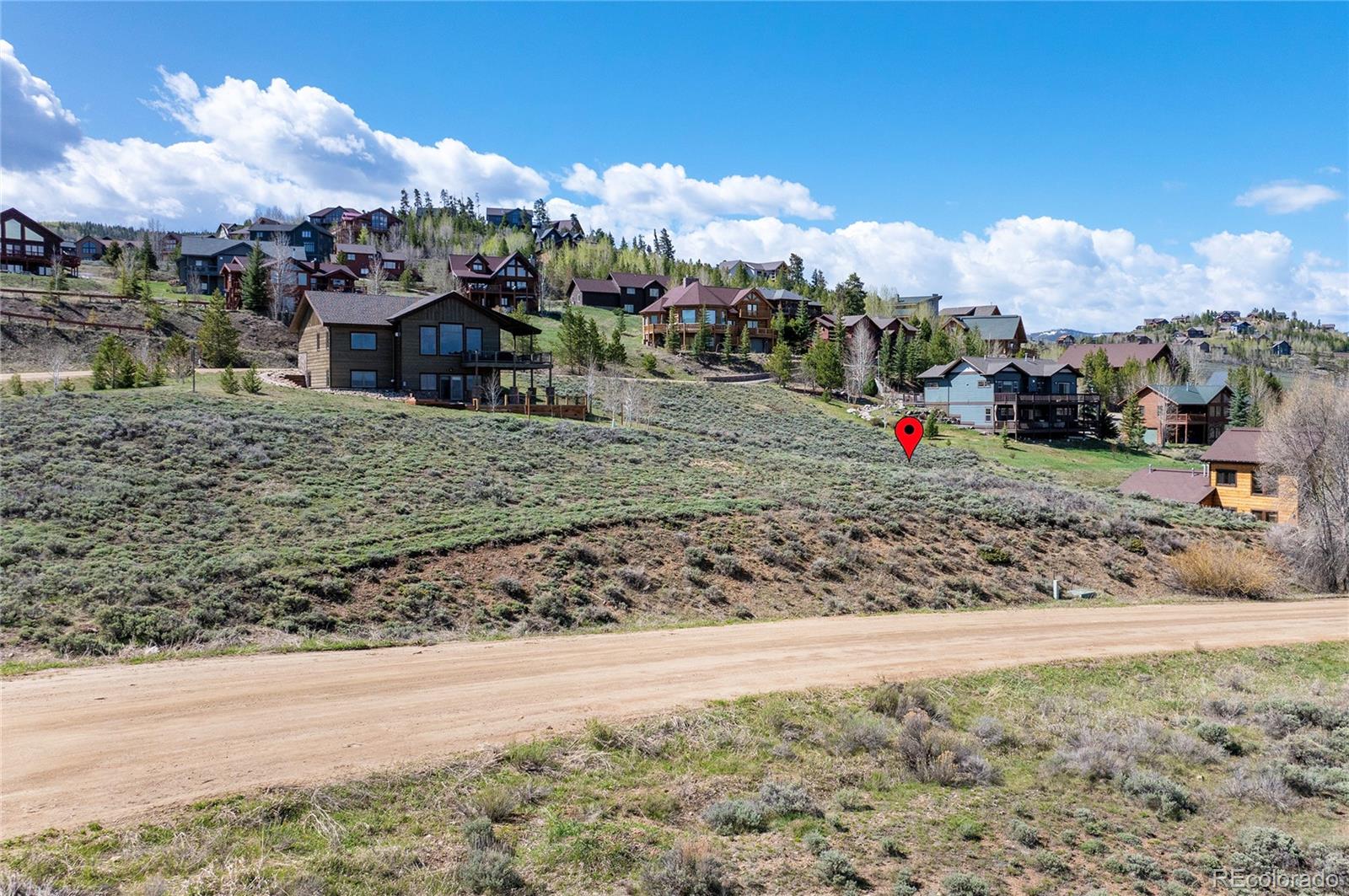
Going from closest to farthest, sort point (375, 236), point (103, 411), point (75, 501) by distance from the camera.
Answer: point (75, 501) < point (103, 411) < point (375, 236)

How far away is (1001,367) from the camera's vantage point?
254ft

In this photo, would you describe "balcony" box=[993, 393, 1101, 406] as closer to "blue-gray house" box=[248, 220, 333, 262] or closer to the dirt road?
the dirt road

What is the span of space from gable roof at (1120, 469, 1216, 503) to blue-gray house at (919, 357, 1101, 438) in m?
21.1

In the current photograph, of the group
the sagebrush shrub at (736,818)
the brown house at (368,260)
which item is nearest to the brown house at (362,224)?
the brown house at (368,260)

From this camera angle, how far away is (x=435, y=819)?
10.6m

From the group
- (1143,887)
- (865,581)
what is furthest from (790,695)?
(865,581)

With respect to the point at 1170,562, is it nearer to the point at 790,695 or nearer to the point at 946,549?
the point at 946,549

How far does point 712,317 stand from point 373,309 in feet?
166

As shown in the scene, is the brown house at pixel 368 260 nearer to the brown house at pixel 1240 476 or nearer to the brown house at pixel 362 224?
the brown house at pixel 362 224

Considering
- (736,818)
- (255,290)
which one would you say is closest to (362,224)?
(255,290)

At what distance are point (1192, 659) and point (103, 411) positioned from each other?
4001cm

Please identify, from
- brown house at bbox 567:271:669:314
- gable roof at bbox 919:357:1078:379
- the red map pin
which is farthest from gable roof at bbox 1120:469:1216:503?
brown house at bbox 567:271:669:314

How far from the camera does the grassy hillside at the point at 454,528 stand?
20094mm

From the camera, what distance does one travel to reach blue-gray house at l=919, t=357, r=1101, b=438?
77000mm
